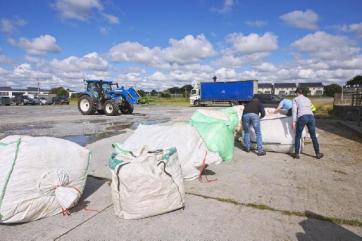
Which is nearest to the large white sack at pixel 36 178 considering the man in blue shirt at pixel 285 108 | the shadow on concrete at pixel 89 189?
the shadow on concrete at pixel 89 189

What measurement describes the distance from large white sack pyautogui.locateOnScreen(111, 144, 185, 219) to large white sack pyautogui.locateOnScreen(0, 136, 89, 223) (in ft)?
1.72

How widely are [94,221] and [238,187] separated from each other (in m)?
2.04

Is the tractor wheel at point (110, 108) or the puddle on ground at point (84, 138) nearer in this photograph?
the puddle on ground at point (84, 138)

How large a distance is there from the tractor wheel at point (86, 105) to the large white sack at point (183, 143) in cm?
1323

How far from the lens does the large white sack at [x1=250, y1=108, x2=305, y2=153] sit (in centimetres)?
631

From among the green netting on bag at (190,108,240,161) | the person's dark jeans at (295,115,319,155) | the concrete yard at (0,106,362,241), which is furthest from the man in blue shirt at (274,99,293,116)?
the green netting on bag at (190,108,240,161)

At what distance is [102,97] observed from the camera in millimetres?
17609

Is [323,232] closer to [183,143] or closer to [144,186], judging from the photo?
Answer: [144,186]

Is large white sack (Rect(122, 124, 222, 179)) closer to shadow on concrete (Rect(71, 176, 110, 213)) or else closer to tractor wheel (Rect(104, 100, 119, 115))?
shadow on concrete (Rect(71, 176, 110, 213))

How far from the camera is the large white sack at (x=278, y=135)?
6.31m

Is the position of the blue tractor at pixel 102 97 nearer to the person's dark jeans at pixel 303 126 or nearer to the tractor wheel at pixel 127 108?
the tractor wheel at pixel 127 108

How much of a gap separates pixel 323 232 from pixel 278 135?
3.71 m

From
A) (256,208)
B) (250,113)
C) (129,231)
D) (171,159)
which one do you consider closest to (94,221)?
(129,231)

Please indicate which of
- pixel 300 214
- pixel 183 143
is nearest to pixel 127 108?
pixel 183 143
